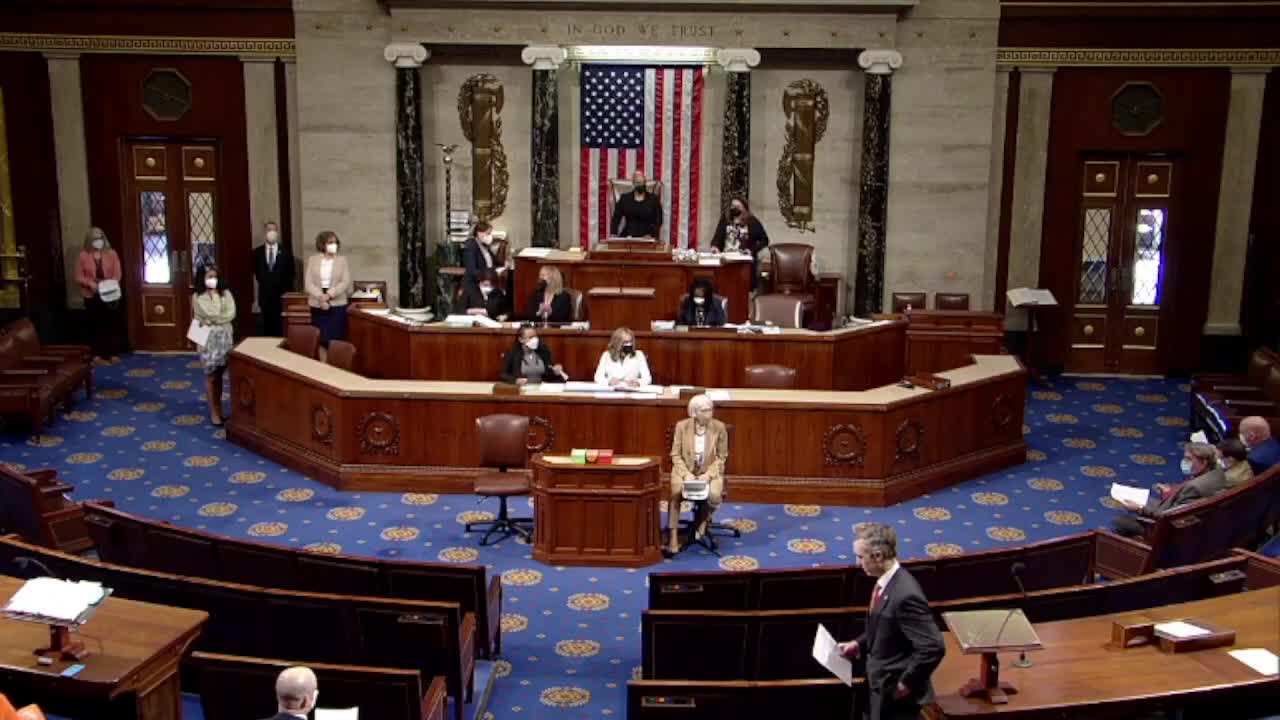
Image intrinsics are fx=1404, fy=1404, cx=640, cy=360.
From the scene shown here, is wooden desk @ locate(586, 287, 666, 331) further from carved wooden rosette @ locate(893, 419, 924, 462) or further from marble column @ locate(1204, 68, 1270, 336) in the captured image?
marble column @ locate(1204, 68, 1270, 336)

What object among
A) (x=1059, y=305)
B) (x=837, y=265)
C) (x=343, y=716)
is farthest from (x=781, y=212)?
(x=343, y=716)

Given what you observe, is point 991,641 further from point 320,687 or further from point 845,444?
point 845,444

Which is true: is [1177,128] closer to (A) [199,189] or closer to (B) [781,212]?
(B) [781,212]

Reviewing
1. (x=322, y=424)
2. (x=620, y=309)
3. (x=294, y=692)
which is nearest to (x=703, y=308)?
(x=620, y=309)

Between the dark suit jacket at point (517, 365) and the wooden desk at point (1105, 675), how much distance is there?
5983 millimetres

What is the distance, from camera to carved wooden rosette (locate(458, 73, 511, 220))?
Result: 16.9m

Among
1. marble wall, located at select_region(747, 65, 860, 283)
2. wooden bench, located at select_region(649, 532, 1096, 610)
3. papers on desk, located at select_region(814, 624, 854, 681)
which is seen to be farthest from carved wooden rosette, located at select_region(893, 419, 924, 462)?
papers on desk, located at select_region(814, 624, 854, 681)

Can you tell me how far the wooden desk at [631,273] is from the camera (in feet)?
47.6

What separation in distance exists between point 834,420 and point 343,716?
21.2 feet

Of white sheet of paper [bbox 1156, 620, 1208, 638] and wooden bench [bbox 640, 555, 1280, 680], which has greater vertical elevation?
white sheet of paper [bbox 1156, 620, 1208, 638]

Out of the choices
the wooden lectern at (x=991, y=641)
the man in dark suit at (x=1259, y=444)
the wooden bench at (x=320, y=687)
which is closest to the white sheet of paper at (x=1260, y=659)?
the wooden lectern at (x=991, y=641)

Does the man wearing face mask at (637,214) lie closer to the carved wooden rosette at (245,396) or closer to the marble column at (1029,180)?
the marble column at (1029,180)

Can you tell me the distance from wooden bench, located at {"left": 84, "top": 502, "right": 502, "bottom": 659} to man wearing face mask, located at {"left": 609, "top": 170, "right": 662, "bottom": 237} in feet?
25.9

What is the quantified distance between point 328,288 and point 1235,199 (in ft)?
34.6
